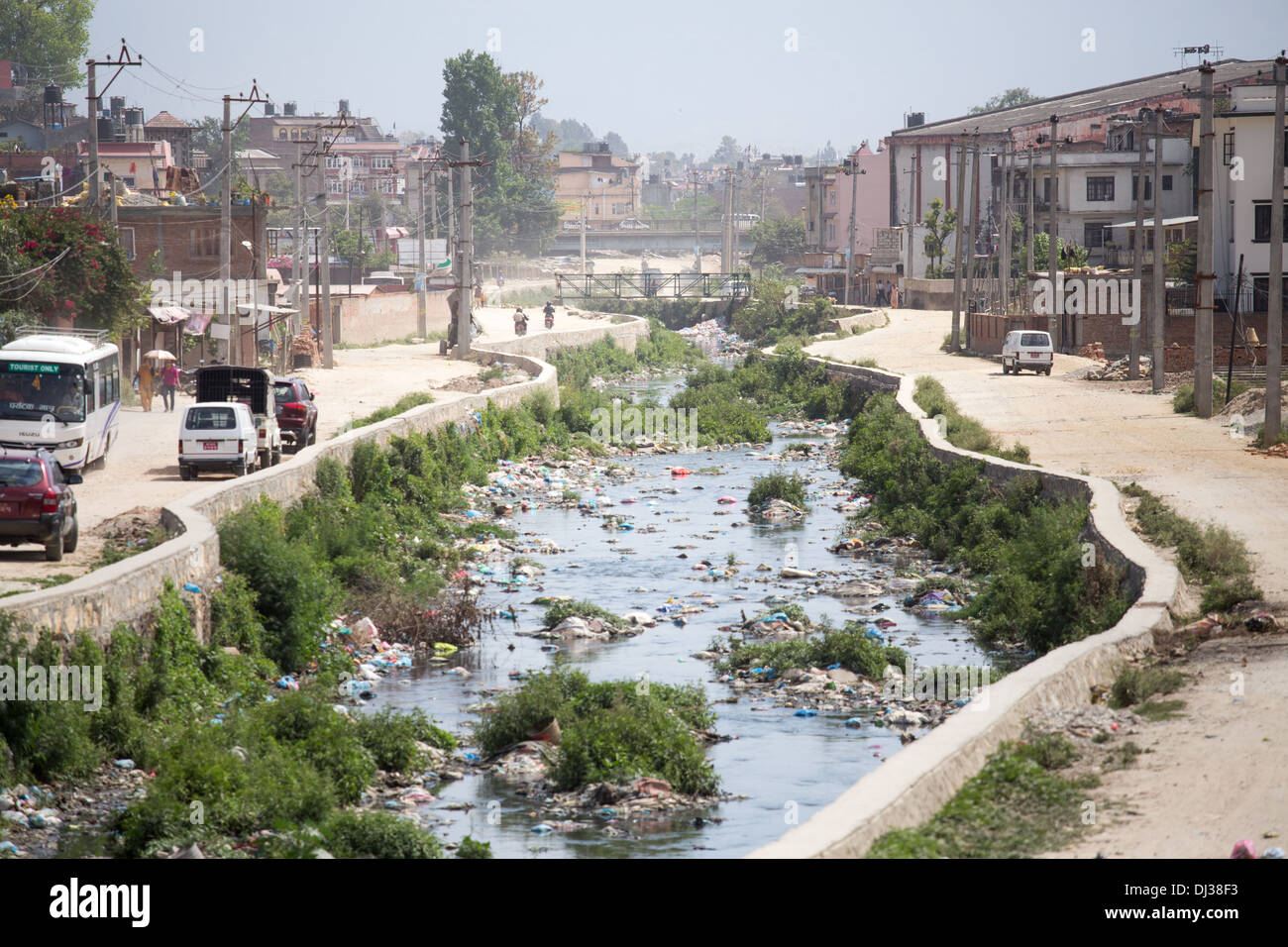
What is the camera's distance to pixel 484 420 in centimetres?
3803

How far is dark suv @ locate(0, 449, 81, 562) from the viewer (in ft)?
55.7

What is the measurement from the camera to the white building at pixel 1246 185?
50188mm

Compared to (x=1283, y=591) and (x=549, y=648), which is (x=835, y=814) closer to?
(x=1283, y=591)

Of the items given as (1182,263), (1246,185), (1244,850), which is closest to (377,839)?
(1244,850)

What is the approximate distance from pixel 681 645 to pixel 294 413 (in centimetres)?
1219

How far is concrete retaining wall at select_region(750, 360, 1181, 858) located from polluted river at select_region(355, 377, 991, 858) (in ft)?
4.97

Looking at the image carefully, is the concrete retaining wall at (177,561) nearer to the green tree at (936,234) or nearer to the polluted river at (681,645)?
the polluted river at (681,645)

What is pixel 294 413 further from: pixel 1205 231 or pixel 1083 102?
pixel 1083 102

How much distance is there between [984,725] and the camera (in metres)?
11.4

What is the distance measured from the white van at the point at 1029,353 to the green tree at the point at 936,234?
99.7 feet

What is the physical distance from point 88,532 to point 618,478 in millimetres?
19286

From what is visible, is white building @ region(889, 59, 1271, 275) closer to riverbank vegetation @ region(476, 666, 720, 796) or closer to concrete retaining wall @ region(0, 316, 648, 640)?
concrete retaining wall @ region(0, 316, 648, 640)

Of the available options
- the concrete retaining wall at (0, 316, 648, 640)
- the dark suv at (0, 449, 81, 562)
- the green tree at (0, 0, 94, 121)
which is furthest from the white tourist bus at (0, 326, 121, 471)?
the green tree at (0, 0, 94, 121)
